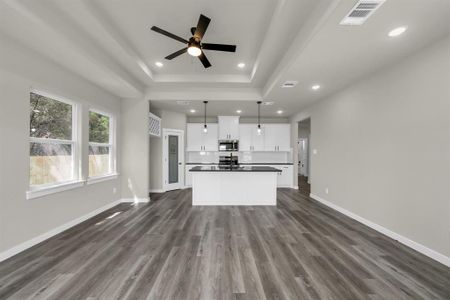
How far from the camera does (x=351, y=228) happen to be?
3389 millimetres

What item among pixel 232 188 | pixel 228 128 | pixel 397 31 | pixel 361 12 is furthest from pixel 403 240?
pixel 228 128

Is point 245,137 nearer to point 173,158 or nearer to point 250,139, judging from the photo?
point 250,139

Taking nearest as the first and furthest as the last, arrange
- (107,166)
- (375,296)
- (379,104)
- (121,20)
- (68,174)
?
(375,296)
(121,20)
(379,104)
(68,174)
(107,166)

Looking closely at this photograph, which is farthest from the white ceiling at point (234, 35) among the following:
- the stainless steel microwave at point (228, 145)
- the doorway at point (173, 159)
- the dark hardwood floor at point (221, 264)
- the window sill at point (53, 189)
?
the stainless steel microwave at point (228, 145)

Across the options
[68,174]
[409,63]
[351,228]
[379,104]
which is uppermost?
[409,63]

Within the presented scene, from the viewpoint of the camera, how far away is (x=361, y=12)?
6.33 feet

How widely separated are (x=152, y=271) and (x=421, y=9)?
3911 mm

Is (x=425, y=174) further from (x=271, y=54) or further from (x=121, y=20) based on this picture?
(x=121, y=20)

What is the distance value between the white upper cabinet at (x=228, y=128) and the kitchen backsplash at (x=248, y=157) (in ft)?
2.30

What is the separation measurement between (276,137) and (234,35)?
4980 millimetres

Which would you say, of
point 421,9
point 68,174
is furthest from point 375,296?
point 68,174

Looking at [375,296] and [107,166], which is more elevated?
[107,166]

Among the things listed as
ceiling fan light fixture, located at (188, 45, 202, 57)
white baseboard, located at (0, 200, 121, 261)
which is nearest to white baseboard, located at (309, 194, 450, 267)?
ceiling fan light fixture, located at (188, 45, 202, 57)

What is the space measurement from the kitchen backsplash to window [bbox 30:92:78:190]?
4.19 meters
